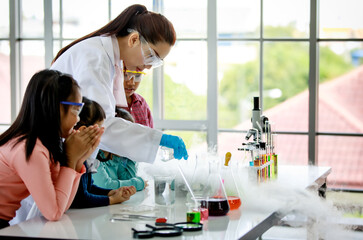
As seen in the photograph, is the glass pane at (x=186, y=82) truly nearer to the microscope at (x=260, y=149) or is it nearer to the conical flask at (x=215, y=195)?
the microscope at (x=260, y=149)

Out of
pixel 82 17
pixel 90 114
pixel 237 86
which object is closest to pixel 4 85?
pixel 82 17

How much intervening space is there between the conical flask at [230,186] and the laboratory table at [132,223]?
3 cm

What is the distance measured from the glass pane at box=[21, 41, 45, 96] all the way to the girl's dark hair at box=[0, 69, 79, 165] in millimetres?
3408

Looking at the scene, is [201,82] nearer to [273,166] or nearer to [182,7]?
[182,7]

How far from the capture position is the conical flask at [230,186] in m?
1.84

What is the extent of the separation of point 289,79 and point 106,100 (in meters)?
9.98

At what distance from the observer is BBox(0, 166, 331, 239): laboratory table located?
1.51 meters

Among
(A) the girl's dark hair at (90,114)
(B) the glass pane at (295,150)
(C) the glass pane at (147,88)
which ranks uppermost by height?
(C) the glass pane at (147,88)

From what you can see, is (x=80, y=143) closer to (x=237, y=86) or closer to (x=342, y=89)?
(x=342, y=89)

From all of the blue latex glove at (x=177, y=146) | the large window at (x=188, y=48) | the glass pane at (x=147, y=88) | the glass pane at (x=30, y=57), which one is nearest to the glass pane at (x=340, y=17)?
the large window at (x=188, y=48)

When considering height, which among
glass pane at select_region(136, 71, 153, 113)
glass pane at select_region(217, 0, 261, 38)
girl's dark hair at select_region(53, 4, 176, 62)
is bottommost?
glass pane at select_region(136, 71, 153, 113)

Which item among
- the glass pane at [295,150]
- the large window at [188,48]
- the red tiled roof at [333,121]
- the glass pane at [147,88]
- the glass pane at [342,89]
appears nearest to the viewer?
the large window at [188,48]

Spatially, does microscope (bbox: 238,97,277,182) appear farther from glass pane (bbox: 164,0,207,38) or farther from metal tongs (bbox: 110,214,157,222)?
glass pane (bbox: 164,0,207,38)

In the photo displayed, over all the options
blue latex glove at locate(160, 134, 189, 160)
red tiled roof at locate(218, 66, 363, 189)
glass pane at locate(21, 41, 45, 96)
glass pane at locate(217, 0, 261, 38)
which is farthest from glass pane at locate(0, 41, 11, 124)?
blue latex glove at locate(160, 134, 189, 160)
